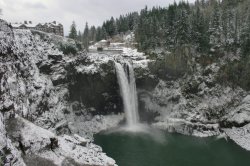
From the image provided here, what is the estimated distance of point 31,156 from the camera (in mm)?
32031

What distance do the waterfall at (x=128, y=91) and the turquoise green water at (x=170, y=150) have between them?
23.4ft

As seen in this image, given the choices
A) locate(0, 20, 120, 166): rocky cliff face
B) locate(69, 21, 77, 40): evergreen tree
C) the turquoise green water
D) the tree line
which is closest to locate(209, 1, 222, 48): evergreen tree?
the tree line

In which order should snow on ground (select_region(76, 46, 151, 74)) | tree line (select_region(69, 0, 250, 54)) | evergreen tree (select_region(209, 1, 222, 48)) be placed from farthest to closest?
evergreen tree (select_region(209, 1, 222, 48)), tree line (select_region(69, 0, 250, 54)), snow on ground (select_region(76, 46, 151, 74))

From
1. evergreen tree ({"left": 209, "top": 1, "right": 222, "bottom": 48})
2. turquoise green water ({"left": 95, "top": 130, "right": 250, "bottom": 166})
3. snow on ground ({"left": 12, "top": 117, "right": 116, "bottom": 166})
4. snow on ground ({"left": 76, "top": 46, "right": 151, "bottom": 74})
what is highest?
evergreen tree ({"left": 209, "top": 1, "right": 222, "bottom": 48})

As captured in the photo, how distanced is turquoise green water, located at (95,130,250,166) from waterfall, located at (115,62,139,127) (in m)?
7.14

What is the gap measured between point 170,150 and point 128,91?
1823cm

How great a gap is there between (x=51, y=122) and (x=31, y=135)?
1554cm

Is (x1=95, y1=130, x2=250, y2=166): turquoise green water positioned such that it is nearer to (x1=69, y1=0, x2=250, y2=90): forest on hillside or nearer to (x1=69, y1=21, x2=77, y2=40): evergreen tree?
(x1=69, y1=0, x2=250, y2=90): forest on hillside

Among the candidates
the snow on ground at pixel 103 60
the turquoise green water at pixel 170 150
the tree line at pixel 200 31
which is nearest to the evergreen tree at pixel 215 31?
the tree line at pixel 200 31

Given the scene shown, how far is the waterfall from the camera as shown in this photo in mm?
66938

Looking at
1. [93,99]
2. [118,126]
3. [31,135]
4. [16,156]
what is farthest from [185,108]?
[16,156]

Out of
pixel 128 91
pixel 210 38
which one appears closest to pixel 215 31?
pixel 210 38

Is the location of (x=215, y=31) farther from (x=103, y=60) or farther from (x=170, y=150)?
(x=170, y=150)

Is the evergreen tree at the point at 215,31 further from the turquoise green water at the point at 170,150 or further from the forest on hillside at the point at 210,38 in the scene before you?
the turquoise green water at the point at 170,150
